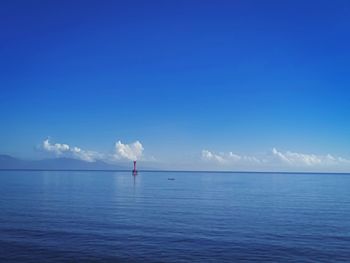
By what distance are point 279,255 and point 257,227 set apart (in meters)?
12.4

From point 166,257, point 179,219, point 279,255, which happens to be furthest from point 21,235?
point 279,255

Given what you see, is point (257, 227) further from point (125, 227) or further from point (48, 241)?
point (48, 241)

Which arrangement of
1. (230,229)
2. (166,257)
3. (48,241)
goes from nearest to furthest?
(166,257), (48,241), (230,229)

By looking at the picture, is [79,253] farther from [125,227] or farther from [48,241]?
[125,227]

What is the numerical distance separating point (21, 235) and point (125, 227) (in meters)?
11.6

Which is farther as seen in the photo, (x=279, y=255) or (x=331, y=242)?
(x=331, y=242)

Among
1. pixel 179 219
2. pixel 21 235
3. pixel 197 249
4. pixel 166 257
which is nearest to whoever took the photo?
pixel 166 257

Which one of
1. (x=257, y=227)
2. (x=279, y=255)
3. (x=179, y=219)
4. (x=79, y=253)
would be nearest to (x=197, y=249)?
(x=279, y=255)

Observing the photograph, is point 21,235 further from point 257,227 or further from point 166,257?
point 257,227

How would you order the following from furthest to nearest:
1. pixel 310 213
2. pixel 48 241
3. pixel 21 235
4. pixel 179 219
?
pixel 310 213
pixel 179 219
pixel 21 235
pixel 48 241

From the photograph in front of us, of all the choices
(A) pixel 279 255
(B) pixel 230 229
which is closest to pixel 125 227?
(B) pixel 230 229

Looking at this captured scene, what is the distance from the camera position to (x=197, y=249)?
3159cm

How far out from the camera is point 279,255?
98.4 feet

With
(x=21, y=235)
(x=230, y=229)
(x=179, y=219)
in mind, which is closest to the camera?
(x=21, y=235)
